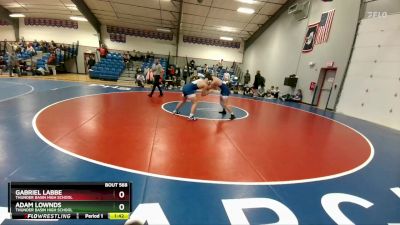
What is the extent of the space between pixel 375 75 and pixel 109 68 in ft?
58.4

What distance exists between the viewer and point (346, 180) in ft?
12.2

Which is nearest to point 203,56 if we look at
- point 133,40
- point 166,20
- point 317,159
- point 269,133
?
point 166,20

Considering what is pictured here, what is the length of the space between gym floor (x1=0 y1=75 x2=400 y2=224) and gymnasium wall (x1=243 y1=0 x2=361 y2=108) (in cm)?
695

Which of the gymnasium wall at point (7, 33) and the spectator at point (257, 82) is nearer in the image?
the spectator at point (257, 82)

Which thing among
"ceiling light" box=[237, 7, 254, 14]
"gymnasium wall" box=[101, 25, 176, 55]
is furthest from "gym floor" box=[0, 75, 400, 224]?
"gymnasium wall" box=[101, 25, 176, 55]

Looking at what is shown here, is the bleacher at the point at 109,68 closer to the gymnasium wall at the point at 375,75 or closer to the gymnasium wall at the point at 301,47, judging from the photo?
the gymnasium wall at the point at 301,47

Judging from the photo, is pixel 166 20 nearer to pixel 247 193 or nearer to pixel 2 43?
pixel 2 43

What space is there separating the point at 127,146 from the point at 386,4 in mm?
11850

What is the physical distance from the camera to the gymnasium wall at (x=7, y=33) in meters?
23.8

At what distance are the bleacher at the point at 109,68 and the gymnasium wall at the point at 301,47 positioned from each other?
483 inches

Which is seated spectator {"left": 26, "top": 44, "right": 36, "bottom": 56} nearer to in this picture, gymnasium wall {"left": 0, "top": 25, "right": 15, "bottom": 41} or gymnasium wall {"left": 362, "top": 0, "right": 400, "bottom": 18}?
gymnasium wall {"left": 0, "top": 25, "right": 15, "bottom": 41}

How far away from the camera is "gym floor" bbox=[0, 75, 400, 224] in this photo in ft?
8.98

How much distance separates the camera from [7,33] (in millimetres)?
24000

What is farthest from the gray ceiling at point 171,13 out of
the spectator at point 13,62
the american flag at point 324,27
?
the spectator at point 13,62
